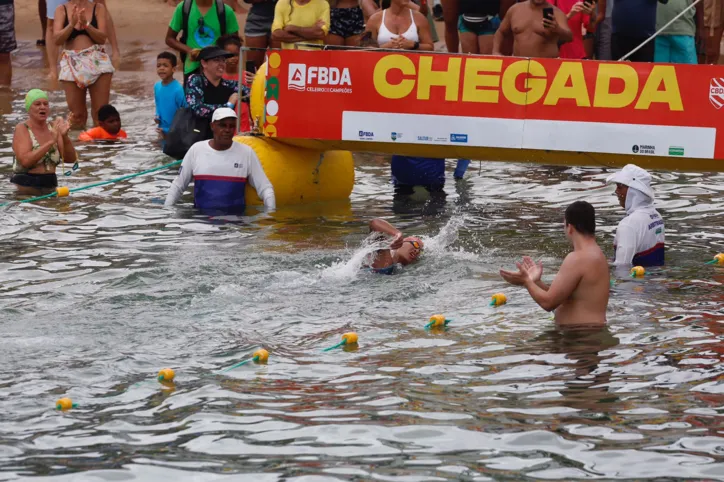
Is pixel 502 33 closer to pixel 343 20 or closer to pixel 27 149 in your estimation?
pixel 343 20

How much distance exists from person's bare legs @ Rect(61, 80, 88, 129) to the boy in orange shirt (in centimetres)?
34

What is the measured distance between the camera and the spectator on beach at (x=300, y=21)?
573 inches

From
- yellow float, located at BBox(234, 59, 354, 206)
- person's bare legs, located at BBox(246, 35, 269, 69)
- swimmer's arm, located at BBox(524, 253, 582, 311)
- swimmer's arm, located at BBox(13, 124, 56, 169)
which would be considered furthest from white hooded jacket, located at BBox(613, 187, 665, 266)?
person's bare legs, located at BBox(246, 35, 269, 69)

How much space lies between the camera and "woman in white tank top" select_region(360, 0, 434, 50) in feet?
47.1

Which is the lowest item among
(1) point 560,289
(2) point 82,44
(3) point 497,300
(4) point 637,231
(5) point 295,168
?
(3) point 497,300

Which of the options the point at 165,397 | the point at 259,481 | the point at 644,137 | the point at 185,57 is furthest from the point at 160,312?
the point at 185,57

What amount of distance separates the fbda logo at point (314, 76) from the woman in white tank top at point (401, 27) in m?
1.85

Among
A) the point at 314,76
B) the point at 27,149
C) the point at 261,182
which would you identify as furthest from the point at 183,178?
the point at 27,149

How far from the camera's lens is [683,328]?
8.64 metres

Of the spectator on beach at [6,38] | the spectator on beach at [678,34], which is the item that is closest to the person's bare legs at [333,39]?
the spectator on beach at [678,34]

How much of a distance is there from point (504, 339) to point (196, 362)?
221 centimetres

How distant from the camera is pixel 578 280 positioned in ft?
27.9

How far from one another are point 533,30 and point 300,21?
2867mm

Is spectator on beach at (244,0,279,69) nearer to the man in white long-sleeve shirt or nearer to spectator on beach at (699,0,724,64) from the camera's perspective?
the man in white long-sleeve shirt
